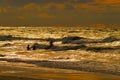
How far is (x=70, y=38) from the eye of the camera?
75312 millimetres

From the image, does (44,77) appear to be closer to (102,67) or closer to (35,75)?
(35,75)

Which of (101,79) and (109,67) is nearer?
(101,79)

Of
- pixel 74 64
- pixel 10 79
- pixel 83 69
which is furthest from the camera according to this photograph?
pixel 74 64

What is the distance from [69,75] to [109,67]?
5318 millimetres

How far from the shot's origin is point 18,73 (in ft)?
76.3

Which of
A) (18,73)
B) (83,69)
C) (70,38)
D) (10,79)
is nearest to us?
(10,79)

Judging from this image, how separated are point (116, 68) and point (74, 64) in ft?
13.8

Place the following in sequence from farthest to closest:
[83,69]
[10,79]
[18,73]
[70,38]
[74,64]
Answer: [70,38]
[74,64]
[83,69]
[18,73]
[10,79]

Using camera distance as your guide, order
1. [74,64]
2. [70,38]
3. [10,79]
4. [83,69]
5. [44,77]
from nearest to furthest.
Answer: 1. [10,79]
2. [44,77]
3. [83,69]
4. [74,64]
5. [70,38]

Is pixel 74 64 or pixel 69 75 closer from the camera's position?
pixel 69 75

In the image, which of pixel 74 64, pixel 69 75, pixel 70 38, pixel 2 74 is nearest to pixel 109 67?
pixel 74 64

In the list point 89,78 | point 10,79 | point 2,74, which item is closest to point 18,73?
point 2,74

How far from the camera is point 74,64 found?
96.6 ft

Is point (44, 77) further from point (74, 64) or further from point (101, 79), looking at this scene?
point (74, 64)
